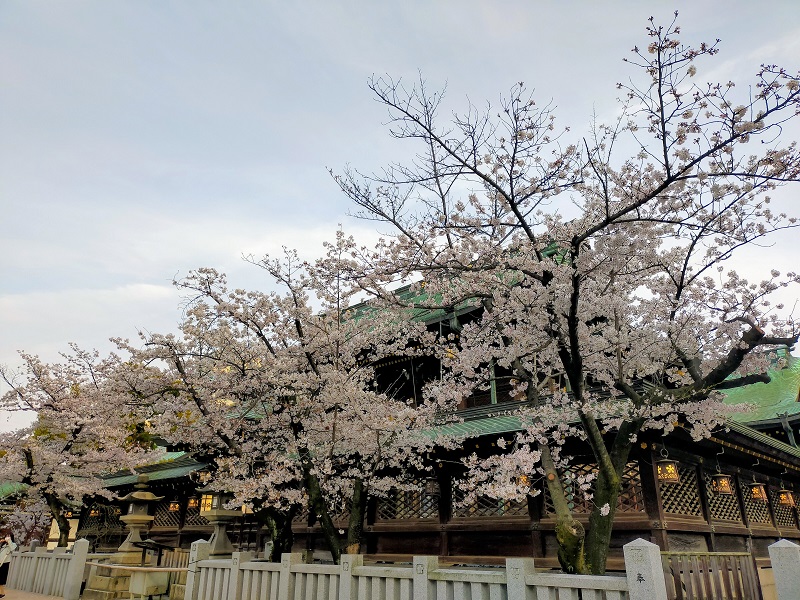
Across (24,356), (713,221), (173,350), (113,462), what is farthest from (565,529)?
(24,356)

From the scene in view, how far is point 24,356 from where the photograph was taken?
64.8ft

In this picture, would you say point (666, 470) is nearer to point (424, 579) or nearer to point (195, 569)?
point (424, 579)

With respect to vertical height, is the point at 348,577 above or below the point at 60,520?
below

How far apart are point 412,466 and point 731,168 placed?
9688 millimetres

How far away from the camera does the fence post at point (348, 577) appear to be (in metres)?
7.77

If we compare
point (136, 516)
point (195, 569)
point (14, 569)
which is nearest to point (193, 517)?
point (136, 516)

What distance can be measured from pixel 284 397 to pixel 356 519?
10.0 feet

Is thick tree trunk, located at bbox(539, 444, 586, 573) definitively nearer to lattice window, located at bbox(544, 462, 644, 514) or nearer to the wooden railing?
the wooden railing

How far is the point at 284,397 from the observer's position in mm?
11742

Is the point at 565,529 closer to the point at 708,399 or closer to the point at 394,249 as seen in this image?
the point at 708,399

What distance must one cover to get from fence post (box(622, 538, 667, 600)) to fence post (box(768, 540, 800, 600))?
155 cm

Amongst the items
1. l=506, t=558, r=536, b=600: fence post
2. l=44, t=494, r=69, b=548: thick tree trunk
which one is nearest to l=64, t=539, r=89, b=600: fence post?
l=44, t=494, r=69, b=548: thick tree trunk

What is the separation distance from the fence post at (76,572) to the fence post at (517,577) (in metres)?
10.9

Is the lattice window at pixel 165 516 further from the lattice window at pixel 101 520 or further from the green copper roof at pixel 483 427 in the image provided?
the green copper roof at pixel 483 427
